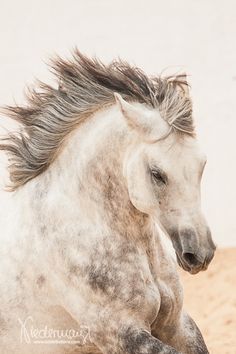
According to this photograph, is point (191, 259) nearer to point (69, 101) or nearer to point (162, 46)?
point (69, 101)

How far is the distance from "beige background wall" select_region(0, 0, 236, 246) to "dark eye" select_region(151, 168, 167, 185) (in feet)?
13.6

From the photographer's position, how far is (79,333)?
4.47m

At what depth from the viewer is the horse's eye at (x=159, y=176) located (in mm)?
4184

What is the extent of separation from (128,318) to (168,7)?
4.64 metres

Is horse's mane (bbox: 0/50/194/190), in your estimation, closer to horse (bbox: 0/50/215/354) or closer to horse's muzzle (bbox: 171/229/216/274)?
horse (bbox: 0/50/215/354)

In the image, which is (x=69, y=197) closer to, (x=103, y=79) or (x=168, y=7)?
(x=103, y=79)

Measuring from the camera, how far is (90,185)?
448cm

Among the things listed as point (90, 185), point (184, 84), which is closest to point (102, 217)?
point (90, 185)

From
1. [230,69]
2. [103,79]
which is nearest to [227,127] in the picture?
[230,69]

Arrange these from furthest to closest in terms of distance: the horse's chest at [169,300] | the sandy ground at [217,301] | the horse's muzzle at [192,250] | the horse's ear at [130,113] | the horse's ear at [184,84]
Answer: the sandy ground at [217,301]
the horse's ear at [184,84]
the horse's chest at [169,300]
the horse's ear at [130,113]
the horse's muzzle at [192,250]
